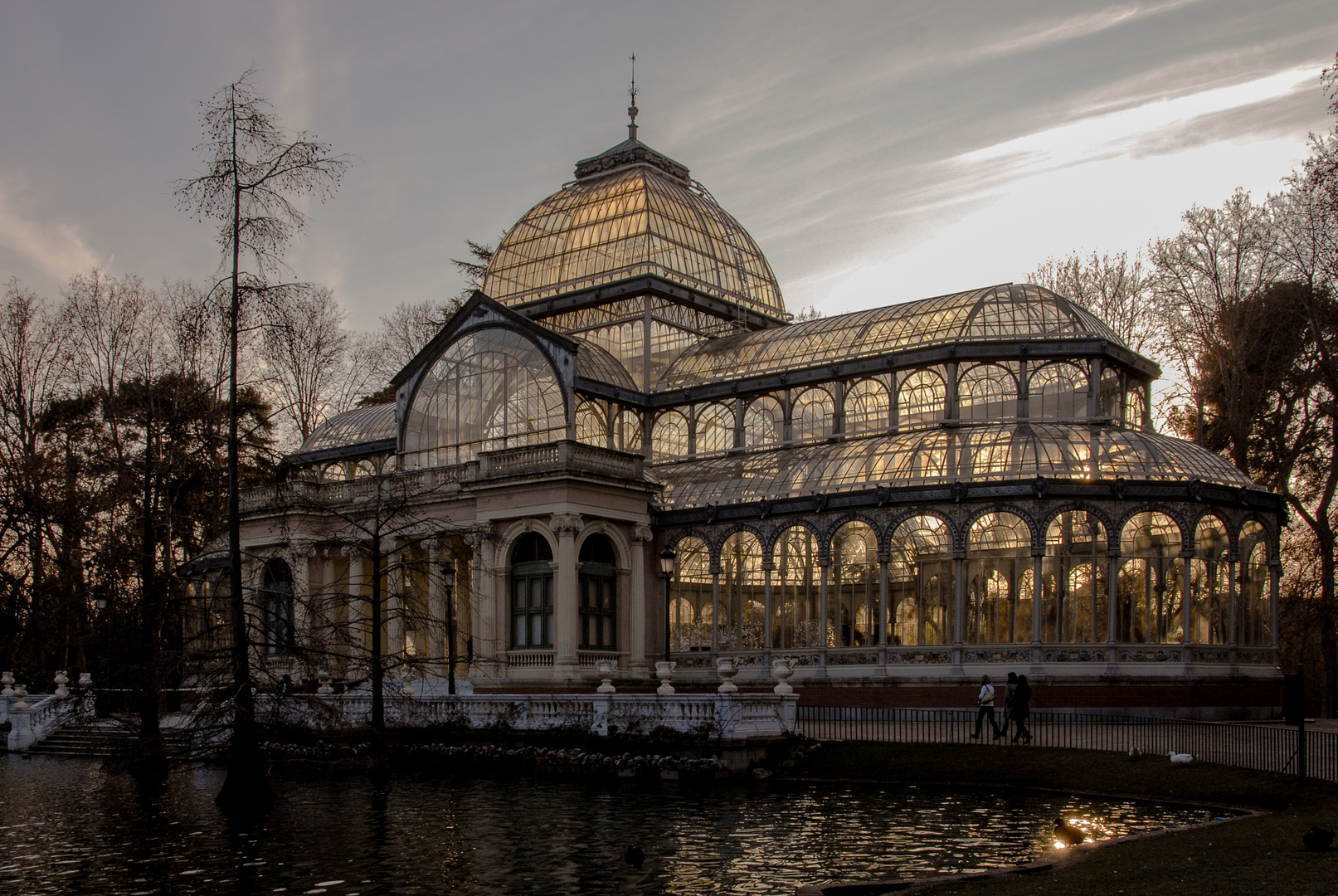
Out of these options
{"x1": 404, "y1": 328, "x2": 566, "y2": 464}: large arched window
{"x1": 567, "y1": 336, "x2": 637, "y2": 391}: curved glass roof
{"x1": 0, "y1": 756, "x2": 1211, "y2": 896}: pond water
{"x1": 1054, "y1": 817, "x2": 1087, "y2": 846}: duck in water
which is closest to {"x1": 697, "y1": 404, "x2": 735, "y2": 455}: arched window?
{"x1": 567, "y1": 336, "x2": 637, "y2": 391}: curved glass roof

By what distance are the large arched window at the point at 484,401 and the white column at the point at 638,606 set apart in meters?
4.53

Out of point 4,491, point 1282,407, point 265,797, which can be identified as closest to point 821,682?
point 265,797

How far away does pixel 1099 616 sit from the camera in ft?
123

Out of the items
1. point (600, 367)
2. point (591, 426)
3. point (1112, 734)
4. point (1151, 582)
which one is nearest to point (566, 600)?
point (591, 426)

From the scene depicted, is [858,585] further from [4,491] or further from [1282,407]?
[4,491]

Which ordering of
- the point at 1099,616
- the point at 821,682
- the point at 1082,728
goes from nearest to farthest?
the point at 1082,728 < the point at 1099,616 < the point at 821,682

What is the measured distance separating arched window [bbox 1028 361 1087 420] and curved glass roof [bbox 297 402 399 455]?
2555 centimetres

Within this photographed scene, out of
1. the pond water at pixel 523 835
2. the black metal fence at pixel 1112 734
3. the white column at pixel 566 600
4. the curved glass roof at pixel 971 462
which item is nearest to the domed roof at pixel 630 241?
the curved glass roof at pixel 971 462

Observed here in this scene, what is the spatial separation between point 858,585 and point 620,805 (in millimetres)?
17615

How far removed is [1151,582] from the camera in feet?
124

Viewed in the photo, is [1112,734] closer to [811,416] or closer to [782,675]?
[782,675]

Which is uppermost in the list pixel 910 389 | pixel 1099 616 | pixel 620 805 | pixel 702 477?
pixel 910 389

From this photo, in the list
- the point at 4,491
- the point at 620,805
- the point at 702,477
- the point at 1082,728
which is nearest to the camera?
the point at 620,805

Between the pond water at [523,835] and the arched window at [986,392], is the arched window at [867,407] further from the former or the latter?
the pond water at [523,835]
